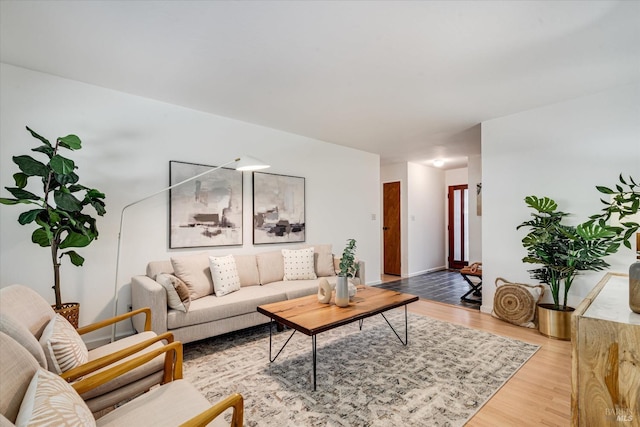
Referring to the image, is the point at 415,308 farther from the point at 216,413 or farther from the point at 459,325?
the point at 216,413

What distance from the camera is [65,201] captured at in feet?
7.46

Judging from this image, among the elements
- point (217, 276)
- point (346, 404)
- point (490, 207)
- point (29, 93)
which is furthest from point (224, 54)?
point (490, 207)

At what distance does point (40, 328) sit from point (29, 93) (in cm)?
227

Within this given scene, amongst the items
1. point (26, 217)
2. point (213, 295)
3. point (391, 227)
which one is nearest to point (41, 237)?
point (26, 217)

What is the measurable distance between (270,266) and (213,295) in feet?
2.79

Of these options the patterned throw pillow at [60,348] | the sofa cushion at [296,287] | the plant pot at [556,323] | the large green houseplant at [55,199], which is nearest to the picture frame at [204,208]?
the sofa cushion at [296,287]

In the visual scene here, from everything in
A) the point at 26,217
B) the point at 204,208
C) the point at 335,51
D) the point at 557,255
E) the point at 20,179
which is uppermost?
the point at 335,51

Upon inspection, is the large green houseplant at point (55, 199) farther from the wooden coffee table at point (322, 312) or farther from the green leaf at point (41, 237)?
the wooden coffee table at point (322, 312)

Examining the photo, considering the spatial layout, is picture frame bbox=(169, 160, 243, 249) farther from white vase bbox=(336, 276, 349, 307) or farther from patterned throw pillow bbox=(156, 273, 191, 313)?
white vase bbox=(336, 276, 349, 307)

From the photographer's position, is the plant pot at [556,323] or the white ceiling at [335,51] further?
the plant pot at [556,323]

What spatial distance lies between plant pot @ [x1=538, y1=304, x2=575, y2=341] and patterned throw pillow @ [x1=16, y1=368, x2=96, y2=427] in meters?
3.86

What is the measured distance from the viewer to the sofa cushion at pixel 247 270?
3.54m

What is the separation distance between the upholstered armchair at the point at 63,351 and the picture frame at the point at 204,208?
172cm

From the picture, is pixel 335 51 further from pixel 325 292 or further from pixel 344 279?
pixel 325 292
